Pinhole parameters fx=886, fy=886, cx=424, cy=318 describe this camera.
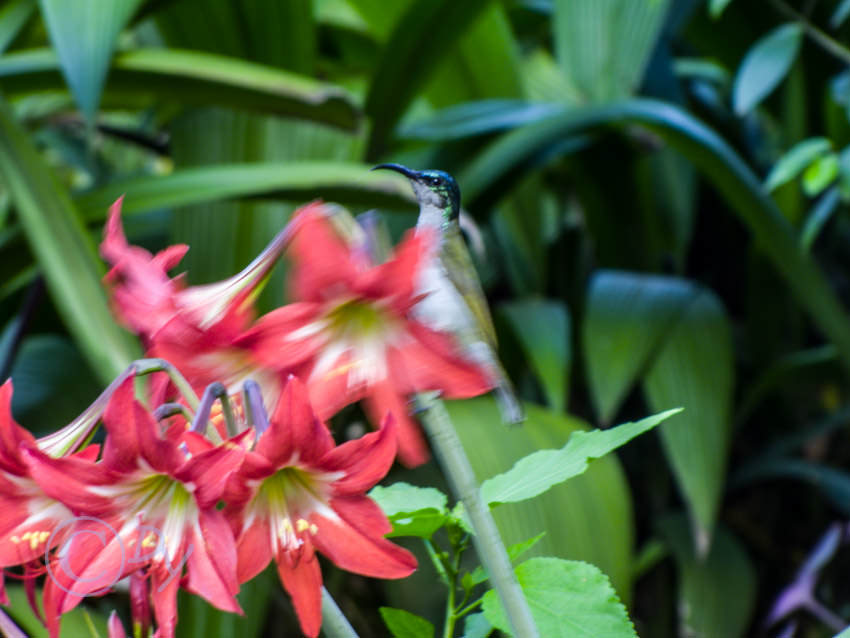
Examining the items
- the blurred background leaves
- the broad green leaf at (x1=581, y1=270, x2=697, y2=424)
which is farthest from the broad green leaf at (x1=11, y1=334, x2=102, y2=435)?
the broad green leaf at (x1=581, y1=270, x2=697, y2=424)

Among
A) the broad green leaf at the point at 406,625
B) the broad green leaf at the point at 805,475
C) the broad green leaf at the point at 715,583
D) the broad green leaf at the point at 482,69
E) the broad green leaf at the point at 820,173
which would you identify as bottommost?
the broad green leaf at the point at 715,583

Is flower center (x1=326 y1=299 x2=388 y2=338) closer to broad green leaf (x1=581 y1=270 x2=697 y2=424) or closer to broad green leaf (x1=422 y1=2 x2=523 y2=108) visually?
broad green leaf (x1=581 y1=270 x2=697 y2=424)

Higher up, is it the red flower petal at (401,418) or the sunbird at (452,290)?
the sunbird at (452,290)

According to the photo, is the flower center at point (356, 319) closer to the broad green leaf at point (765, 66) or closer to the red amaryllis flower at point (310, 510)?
the red amaryllis flower at point (310, 510)

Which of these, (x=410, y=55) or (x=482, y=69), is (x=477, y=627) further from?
(x=482, y=69)

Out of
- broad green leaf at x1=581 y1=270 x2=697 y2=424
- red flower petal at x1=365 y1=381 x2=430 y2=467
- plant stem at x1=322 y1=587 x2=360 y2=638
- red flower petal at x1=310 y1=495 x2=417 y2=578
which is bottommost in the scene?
broad green leaf at x1=581 y1=270 x2=697 y2=424

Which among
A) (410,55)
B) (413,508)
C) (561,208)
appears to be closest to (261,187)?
(410,55)

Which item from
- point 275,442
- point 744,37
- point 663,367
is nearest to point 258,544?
point 275,442

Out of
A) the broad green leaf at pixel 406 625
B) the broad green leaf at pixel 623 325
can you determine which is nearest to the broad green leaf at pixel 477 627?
the broad green leaf at pixel 406 625
